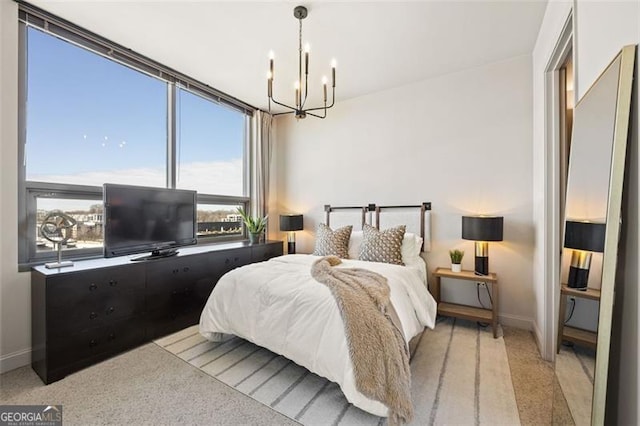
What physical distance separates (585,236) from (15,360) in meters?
3.92

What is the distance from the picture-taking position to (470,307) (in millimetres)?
3102

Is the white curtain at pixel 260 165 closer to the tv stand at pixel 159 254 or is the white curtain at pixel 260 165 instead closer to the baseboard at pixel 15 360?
the tv stand at pixel 159 254

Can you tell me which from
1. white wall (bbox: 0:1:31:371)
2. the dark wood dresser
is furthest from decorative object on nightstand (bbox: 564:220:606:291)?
white wall (bbox: 0:1:31:371)

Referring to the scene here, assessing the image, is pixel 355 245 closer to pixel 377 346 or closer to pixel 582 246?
pixel 377 346

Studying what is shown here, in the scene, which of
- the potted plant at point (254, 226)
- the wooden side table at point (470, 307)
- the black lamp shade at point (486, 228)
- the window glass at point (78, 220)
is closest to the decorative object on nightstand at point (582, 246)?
the black lamp shade at point (486, 228)

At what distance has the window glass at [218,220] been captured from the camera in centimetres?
386

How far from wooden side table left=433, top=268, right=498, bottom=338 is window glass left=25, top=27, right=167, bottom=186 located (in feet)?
11.5

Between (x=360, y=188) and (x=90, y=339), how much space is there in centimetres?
333

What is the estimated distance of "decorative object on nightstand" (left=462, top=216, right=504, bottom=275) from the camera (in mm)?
2748

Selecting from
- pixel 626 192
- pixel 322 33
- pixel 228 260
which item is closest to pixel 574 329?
pixel 626 192

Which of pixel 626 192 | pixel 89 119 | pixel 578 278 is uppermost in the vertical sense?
pixel 89 119

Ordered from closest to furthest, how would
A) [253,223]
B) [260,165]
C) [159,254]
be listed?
[159,254]
[253,223]
[260,165]

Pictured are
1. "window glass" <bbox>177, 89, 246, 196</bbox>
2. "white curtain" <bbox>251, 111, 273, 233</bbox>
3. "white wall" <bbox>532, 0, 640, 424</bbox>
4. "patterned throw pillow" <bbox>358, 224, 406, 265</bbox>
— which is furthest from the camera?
"white curtain" <bbox>251, 111, 273, 233</bbox>

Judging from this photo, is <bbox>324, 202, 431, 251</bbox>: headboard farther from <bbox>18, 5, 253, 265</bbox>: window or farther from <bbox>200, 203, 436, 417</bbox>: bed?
<bbox>18, 5, 253, 265</bbox>: window
